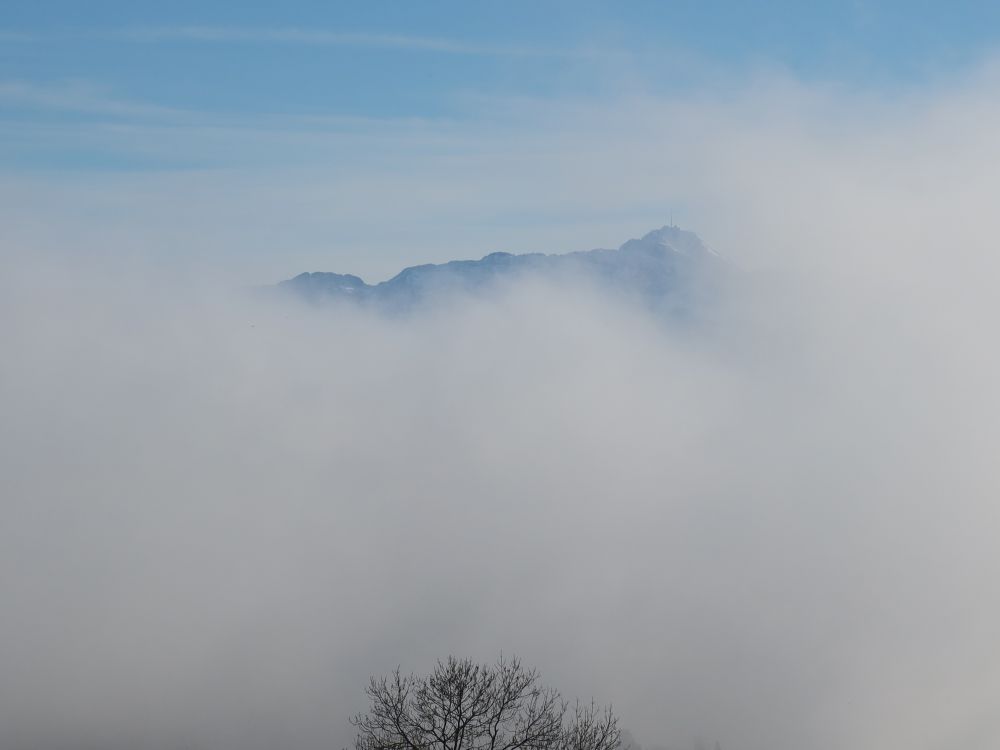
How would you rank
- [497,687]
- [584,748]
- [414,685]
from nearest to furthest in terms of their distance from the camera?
1. [584,748]
2. [497,687]
3. [414,685]

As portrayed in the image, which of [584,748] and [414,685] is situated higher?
[414,685]

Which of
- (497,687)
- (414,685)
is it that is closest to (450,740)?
(497,687)

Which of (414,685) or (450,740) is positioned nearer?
(450,740)

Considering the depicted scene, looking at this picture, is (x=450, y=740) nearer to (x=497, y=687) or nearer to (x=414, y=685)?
(x=497, y=687)

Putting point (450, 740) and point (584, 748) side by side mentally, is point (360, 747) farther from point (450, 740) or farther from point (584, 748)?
point (584, 748)

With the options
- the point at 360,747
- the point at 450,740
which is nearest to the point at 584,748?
the point at 450,740

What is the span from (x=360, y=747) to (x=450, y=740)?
4.17 meters

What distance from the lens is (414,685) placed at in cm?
5491

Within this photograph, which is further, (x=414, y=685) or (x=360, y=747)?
(x=414, y=685)

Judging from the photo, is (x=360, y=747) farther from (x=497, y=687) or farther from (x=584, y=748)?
(x=584, y=748)

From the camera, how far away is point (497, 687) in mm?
50812

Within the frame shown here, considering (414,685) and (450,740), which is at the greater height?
(414,685)

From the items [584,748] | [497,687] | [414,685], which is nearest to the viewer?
A: [584,748]

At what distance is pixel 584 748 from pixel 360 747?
33.0 feet
